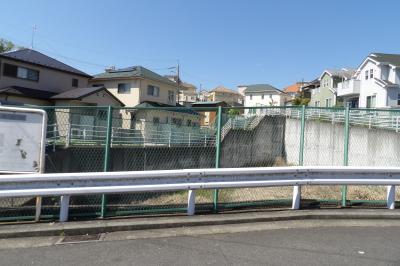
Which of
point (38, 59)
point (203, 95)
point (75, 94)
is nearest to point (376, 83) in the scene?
point (75, 94)

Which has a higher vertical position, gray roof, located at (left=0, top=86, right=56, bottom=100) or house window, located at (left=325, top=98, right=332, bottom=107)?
house window, located at (left=325, top=98, right=332, bottom=107)

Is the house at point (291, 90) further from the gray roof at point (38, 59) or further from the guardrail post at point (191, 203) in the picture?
the guardrail post at point (191, 203)

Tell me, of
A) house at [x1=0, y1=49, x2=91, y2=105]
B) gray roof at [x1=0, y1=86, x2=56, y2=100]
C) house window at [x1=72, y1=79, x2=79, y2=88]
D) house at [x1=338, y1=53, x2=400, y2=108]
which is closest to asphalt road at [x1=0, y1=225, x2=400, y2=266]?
house at [x1=0, y1=49, x2=91, y2=105]

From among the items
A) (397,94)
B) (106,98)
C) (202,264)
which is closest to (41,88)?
(106,98)

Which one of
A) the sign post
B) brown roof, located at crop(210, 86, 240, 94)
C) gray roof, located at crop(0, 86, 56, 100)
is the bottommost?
the sign post

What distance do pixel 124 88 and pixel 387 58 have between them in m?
26.4

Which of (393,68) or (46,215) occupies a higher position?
(393,68)

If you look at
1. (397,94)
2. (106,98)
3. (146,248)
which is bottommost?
(146,248)

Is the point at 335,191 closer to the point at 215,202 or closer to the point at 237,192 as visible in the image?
the point at 237,192

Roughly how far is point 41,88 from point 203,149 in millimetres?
21208

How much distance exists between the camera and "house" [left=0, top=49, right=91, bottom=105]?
26.1 metres

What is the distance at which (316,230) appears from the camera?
5.95 m

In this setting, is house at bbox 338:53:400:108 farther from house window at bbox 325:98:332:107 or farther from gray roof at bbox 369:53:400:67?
house window at bbox 325:98:332:107

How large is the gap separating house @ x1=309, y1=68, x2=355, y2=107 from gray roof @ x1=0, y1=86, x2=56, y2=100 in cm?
3187
